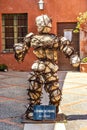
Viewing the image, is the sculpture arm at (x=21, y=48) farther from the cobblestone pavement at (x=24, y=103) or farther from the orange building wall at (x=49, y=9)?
the orange building wall at (x=49, y=9)

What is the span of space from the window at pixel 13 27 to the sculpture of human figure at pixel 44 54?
31.4 ft

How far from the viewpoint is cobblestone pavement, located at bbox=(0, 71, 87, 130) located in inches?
234

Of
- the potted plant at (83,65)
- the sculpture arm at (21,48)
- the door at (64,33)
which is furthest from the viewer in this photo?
the door at (64,33)

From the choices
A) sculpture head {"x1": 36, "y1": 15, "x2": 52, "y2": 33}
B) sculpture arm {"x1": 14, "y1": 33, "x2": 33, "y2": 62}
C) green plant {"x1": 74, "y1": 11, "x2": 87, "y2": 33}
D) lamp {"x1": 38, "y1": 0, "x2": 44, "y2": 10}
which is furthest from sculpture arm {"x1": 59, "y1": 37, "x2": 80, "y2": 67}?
lamp {"x1": 38, "y1": 0, "x2": 44, "y2": 10}

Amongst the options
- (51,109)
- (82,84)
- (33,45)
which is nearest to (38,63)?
(33,45)

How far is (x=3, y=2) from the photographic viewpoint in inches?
595

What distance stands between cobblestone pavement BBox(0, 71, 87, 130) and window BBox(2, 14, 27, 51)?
406cm

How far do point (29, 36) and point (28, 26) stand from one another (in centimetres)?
927

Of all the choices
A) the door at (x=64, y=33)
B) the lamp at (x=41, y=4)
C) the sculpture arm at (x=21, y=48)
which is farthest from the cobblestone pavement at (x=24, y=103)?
the lamp at (x=41, y=4)

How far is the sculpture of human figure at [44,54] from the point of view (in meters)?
5.81

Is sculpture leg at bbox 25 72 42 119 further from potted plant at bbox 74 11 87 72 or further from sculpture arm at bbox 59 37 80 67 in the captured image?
potted plant at bbox 74 11 87 72

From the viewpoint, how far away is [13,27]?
15422 millimetres


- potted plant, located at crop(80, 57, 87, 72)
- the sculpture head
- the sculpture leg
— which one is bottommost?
potted plant, located at crop(80, 57, 87, 72)

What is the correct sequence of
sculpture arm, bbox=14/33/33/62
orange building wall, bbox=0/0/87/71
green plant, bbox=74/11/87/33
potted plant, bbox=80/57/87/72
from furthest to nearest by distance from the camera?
orange building wall, bbox=0/0/87/71, potted plant, bbox=80/57/87/72, green plant, bbox=74/11/87/33, sculpture arm, bbox=14/33/33/62
